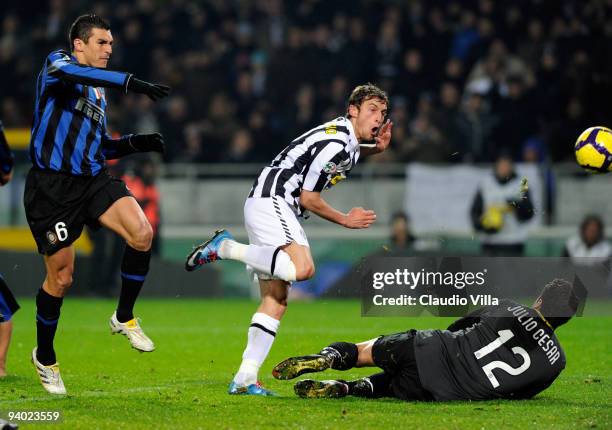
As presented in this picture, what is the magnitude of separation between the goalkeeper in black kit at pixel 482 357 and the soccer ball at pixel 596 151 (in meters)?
1.56

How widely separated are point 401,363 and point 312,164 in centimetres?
138

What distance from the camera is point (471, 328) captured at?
665 cm

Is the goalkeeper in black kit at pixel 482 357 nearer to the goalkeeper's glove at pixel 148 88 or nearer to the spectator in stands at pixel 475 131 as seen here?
the goalkeeper's glove at pixel 148 88

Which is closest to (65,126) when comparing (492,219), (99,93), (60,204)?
(99,93)

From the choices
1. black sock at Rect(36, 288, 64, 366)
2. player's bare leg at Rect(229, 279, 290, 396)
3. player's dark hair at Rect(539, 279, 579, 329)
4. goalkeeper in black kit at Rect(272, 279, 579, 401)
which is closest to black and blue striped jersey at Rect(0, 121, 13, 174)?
black sock at Rect(36, 288, 64, 366)

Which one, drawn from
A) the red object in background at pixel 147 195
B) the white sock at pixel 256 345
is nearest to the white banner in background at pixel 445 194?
the red object in background at pixel 147 195

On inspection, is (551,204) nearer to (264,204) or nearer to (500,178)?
(500,178)

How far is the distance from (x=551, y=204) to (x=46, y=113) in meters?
8.98

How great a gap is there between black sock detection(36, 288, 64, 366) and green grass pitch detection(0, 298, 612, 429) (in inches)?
9.7

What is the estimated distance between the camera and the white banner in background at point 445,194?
14.5 m

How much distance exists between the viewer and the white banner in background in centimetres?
1448

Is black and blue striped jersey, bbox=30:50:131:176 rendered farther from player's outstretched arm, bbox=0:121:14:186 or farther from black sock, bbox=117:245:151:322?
black sock, bbox=117:245:151:322

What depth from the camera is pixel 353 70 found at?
16.6 meters

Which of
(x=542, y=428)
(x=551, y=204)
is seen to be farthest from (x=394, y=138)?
(x=542, y=428)
